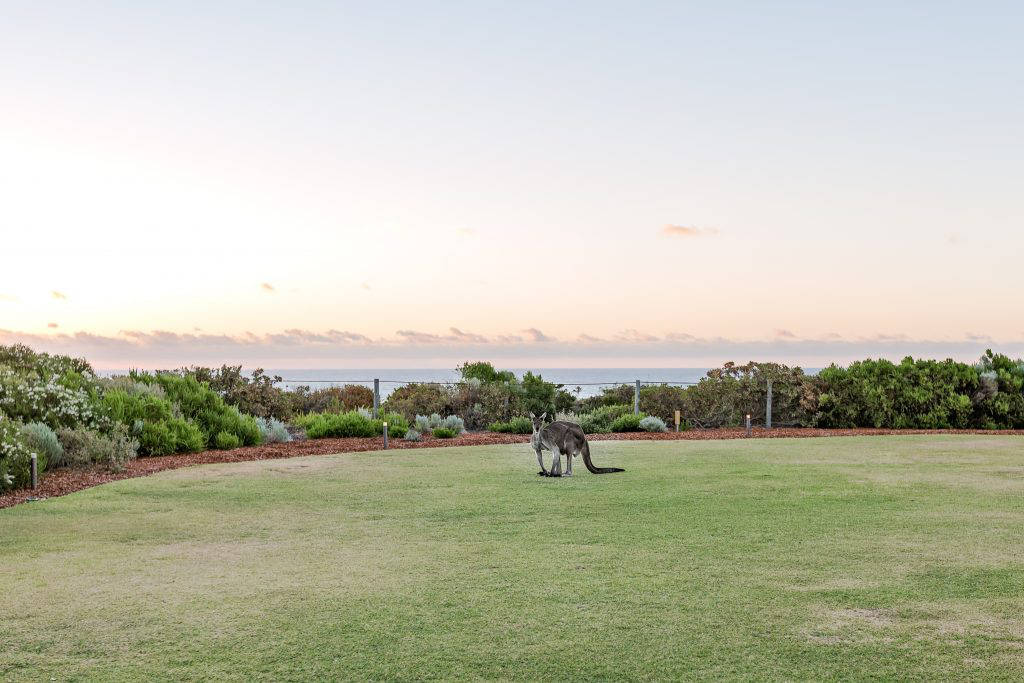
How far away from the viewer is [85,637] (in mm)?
4492

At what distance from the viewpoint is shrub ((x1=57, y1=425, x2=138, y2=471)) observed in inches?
489

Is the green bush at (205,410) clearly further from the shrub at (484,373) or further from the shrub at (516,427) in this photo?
the shrub at (484,373)

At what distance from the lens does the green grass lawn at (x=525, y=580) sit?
4.05m

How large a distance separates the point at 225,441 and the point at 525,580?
38.9 ft

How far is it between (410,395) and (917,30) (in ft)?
49.2

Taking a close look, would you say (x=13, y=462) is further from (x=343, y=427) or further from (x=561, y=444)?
(x=343, y=427)

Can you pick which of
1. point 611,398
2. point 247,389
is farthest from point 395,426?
point 611,398

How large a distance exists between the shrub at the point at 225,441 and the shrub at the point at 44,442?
366cm

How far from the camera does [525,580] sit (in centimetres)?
543

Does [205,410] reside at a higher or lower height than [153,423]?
higher

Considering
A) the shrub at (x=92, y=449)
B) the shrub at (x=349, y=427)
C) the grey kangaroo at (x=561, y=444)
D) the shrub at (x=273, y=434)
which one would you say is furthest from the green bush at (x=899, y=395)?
the shrub at (x=92, y=449)

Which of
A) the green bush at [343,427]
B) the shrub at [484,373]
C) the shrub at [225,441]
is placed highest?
the shrub at [484,373]

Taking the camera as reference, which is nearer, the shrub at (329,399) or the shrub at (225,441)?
the shrub at (225,441)

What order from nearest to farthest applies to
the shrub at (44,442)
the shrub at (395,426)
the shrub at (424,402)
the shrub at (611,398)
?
the shrub at (44,442) < the shrub at (395,426) < the shrub at (424,402) < the shrub at (611,398)
